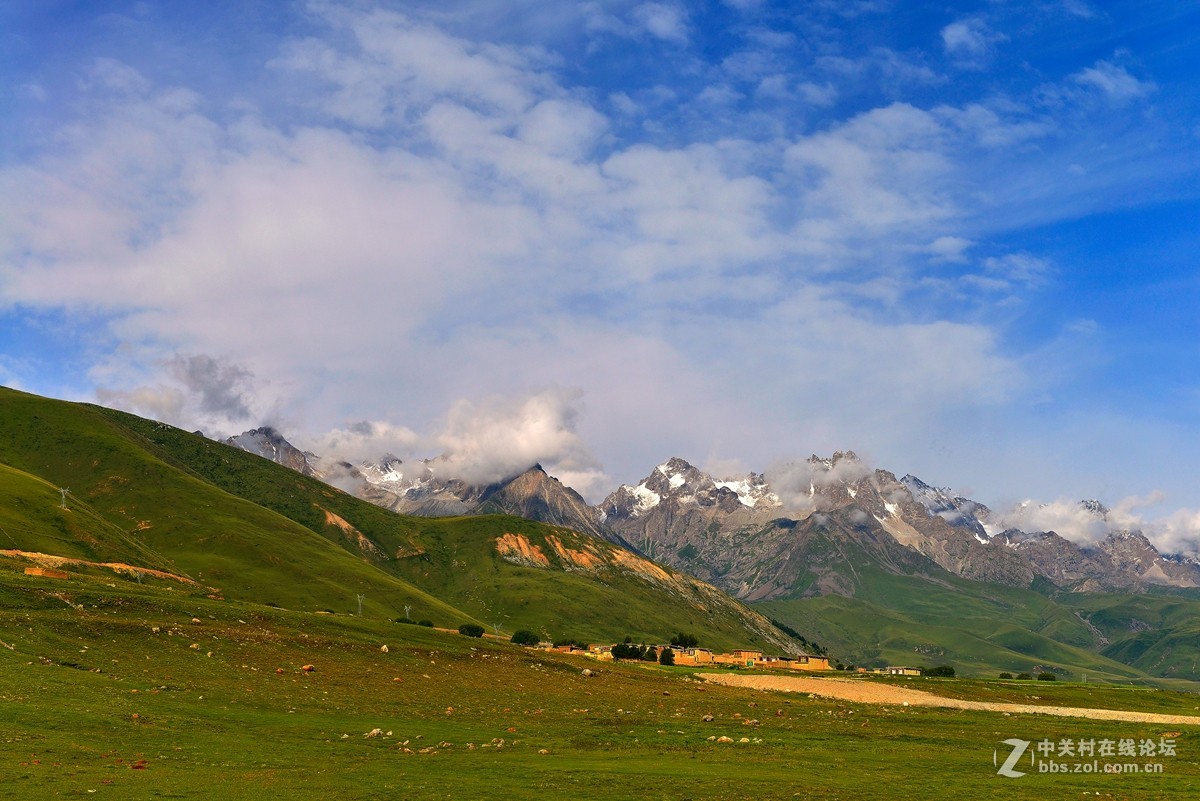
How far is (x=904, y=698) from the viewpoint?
95.2 meters

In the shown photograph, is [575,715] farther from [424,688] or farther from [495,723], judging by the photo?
[424,688]

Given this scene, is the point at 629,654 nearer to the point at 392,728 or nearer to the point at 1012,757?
the point at 392,728

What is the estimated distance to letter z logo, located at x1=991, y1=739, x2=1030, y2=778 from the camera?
42188 mm

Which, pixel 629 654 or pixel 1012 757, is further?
pixel 629 654

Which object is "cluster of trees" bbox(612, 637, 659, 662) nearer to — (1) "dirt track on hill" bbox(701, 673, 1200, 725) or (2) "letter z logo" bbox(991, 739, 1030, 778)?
(1) "dirt track on hill" bbox(701, 673, 1200, 725)

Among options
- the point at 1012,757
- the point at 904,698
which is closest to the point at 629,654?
the point at 904,698

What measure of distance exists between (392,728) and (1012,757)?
35.5 metres

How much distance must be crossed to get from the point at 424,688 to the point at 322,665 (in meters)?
9.43

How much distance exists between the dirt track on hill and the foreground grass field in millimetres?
10664

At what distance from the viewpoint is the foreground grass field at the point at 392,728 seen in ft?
117

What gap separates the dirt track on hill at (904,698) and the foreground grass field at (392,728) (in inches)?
420

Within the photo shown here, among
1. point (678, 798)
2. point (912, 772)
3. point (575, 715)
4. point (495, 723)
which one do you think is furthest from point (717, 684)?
point (678, 798)

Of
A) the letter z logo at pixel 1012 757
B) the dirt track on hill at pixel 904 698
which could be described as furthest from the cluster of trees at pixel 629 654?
the letter z logo at pixel 1012 757

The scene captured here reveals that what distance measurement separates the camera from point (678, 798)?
33594 millimetres
